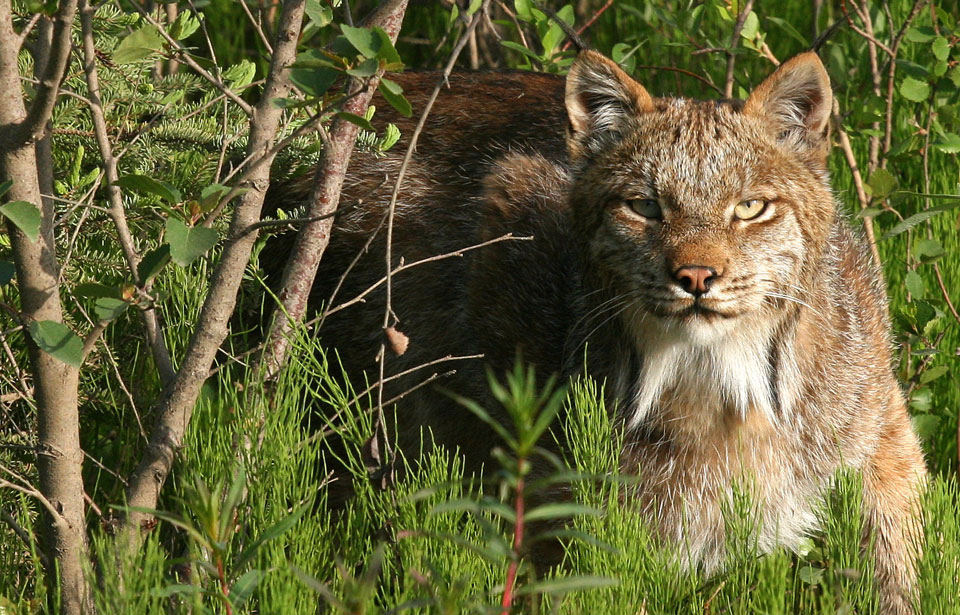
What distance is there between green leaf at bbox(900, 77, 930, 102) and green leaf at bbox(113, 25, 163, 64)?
298 centimetres

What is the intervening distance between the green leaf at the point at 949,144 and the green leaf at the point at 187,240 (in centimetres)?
292

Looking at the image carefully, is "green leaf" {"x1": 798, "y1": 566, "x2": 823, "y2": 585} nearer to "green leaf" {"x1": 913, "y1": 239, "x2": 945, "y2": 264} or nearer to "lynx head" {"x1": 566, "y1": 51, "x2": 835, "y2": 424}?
"lynx head" {"x1": 566, "y1": 51, "x2": 835, "y2": 424}

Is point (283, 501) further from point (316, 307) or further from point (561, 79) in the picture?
point (561, 79)

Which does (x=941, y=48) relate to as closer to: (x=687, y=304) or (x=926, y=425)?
(x=926, y=425)

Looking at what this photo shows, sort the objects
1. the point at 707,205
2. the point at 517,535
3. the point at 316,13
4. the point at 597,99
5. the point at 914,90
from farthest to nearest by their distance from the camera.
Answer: the point at 914,90 → the point at 597,99 → the point at 707,205 → the point at 316,13 → the point at 517,535

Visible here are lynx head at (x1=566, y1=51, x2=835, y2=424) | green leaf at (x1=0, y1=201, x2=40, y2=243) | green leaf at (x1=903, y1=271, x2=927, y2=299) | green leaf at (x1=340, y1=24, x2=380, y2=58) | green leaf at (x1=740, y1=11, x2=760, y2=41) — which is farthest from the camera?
green leaf at (x1=740, y1=11, x2=760, y2=41)

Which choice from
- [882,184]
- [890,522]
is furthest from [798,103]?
[890,522]

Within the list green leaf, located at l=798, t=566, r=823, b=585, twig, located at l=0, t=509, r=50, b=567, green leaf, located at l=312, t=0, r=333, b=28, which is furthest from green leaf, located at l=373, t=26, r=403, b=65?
green leaf, located at l=798, t=566, r=823, b=585

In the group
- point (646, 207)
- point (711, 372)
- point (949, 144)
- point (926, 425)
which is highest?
point (949, 144)

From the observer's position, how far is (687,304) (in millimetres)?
3277

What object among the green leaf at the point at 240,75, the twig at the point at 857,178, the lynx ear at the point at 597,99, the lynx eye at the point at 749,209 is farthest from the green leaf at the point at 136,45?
the twig at the point at 857,178

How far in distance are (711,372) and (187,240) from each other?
5.23 ft

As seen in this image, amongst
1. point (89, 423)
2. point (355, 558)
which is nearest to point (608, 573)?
point (355, 558)

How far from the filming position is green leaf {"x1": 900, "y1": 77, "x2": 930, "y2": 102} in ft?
15.6
